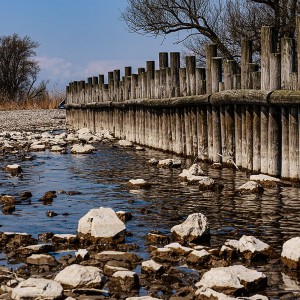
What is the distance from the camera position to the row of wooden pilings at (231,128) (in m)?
11.7

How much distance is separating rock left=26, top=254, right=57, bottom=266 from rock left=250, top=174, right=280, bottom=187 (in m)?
5.43

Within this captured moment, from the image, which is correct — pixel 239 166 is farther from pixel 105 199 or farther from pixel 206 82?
pixel 105 199

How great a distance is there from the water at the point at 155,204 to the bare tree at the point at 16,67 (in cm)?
7612

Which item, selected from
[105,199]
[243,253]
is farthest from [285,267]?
[105,199]

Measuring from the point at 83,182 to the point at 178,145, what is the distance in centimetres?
439

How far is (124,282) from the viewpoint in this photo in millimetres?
5934

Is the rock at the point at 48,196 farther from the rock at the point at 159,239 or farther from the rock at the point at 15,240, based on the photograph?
the rock at the point at 159,239

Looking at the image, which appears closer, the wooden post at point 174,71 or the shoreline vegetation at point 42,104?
the wooden post at point 174,71

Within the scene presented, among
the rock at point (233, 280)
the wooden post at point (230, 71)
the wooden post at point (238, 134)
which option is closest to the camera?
the rock at point (233, 280)

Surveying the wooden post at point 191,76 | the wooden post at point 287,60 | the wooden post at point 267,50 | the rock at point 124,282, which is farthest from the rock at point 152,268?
the wooden post at point 191,76

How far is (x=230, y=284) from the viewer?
18.3 ft

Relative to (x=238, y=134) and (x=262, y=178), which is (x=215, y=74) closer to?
(x=238, y=134)

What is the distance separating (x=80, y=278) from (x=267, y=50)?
24.4 feet

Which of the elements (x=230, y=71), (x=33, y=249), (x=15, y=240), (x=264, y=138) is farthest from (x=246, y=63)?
(x=33, y=249)
